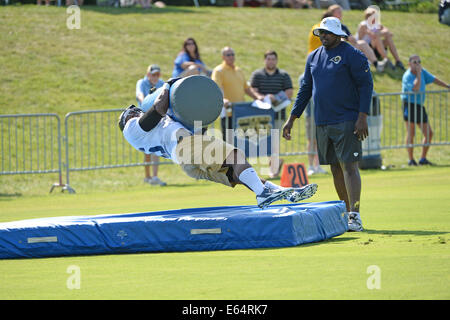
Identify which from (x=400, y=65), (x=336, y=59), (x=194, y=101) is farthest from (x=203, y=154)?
(x=400, y=65)

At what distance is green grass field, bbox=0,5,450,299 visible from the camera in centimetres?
548

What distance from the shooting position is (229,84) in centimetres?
1541

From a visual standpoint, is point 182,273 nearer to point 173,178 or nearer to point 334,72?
point 334,72

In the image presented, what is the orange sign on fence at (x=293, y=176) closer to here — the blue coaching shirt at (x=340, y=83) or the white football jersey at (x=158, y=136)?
the blue coaching shirt at (x=340, y=83)

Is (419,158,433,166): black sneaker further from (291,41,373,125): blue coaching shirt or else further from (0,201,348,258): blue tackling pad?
(0,201,348,258): blue tackling pad

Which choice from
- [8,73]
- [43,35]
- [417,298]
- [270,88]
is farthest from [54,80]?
[417,298]

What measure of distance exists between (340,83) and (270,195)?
1608 mm

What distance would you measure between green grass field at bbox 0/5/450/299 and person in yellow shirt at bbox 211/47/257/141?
140 centimetres

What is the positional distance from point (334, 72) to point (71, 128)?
442 inches

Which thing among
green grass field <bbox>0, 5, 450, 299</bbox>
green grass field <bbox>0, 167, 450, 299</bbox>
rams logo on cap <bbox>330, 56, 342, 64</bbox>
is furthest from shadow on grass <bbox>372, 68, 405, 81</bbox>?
rams logo on cap <bbox>330, 56, 342, 64</bbox>

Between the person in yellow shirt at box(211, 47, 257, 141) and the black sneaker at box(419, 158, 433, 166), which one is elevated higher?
the person in yellow shirt at box(211, 47, 257, 141)

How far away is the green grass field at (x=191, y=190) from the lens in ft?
18.0

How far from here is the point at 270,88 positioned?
15648 mm

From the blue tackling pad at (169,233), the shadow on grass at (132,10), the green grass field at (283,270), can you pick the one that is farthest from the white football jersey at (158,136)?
the shadow on grass at (132,10)
